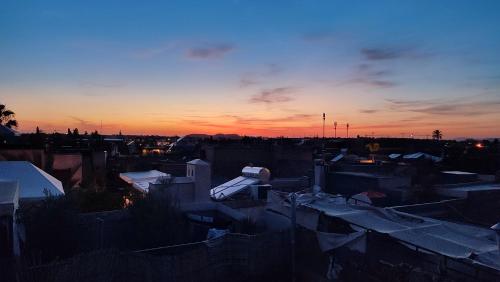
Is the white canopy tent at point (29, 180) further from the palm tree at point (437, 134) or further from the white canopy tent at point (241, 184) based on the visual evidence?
the palm tree at point (437, 134)

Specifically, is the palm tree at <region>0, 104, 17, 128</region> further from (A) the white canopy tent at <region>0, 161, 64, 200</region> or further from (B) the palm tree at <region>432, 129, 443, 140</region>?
(B) the palm tree at <region>432, 129, 443, 140</region>

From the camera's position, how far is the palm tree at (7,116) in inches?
1183

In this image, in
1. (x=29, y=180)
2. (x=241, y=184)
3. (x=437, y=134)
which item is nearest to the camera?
(x=29, y=180)

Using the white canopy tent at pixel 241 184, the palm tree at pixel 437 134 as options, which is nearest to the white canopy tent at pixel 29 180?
the white canopy tent at pixel 241 184

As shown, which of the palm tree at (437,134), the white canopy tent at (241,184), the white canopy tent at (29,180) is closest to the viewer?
the white canopy tent at (29,180)

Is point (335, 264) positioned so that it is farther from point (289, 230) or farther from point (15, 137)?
point (15, 137)

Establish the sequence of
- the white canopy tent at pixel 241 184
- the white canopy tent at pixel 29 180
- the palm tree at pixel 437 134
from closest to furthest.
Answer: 1. the white canopy tent at pixel 29 180
2. the white canopy tent at pixel 241 184
3. the palm tree at pixel 437 134

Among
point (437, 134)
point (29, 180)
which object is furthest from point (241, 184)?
point (437, 134)

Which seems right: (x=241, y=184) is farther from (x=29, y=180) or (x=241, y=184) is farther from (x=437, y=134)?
(x=437, y=134)

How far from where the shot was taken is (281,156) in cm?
3098

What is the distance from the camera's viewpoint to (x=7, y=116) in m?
30.7

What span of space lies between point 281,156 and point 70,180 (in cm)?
1582

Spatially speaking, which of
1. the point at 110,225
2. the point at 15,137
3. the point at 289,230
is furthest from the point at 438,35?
the point at 15,137

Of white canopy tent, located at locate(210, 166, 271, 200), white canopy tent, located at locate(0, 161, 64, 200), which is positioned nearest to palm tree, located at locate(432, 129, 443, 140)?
white canopy tent, located at locate(210, 166, 271, 200)
